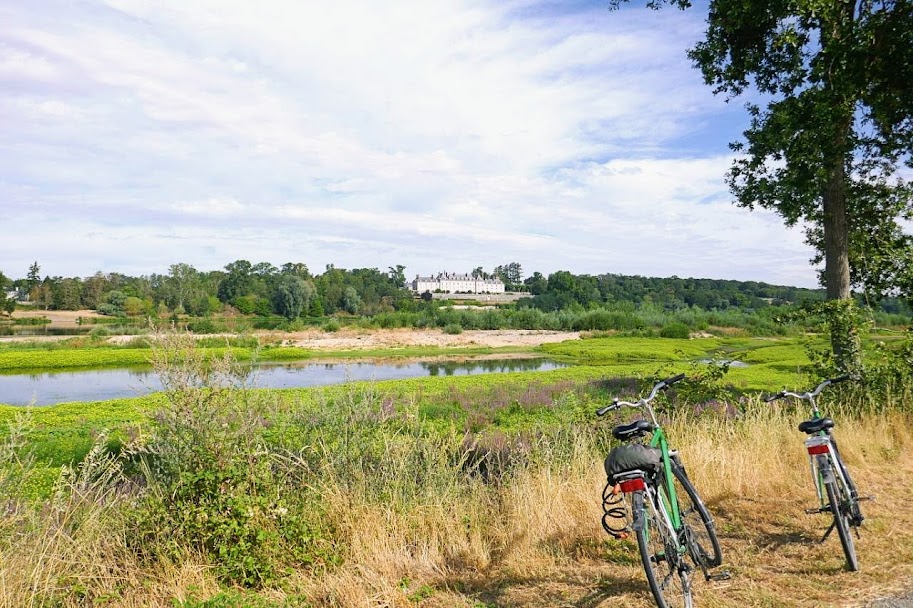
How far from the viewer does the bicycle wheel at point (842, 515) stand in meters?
4.45

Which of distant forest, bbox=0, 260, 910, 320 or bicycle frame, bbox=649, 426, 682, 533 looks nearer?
bicycle frame, bbox=649, 426, 682, 533

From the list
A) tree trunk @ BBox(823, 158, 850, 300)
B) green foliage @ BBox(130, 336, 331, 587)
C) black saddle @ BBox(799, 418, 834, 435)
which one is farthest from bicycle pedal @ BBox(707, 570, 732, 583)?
tree trunk @ BBox(823, 158, 850, 300)

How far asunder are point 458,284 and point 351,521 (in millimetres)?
151240

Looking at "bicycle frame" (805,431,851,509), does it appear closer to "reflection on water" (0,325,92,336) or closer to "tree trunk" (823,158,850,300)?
"tree trunk" (823,158,850,300)

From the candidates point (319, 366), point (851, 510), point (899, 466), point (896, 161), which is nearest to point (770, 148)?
point (896, 161)

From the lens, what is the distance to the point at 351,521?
5445 mm

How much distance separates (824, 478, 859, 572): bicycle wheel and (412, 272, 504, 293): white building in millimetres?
147833

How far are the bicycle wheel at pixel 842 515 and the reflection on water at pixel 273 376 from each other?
2280 cm

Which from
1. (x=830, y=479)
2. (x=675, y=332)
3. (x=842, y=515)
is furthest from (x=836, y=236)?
(x=675, y=332)

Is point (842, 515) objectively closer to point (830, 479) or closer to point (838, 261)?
point (830, 479)

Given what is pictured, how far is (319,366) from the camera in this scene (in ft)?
154

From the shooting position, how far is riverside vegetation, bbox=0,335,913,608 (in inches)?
171

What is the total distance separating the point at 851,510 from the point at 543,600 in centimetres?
269

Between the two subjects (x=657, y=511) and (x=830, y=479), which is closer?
(x=657, y=511)
